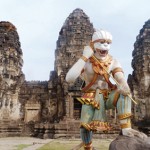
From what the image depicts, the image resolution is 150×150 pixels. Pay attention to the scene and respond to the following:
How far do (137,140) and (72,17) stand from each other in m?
28.6

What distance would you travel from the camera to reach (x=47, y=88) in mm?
27891

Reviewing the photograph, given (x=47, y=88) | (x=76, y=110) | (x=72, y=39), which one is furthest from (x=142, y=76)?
(x=47, y=88)

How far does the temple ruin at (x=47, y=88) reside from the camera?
24250mm

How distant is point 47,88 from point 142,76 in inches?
369

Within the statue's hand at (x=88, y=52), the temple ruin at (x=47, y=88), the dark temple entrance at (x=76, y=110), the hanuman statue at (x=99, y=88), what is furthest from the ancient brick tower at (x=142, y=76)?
the statue's hand at (x=88, y=52)

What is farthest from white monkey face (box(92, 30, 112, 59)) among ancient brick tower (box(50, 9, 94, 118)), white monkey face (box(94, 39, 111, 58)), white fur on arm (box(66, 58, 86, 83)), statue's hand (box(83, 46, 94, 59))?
ancient brick tower (box(50, 9, 94, 118))

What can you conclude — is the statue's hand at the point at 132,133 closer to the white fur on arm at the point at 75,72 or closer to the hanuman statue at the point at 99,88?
the hanuman statue at the point at 99,88

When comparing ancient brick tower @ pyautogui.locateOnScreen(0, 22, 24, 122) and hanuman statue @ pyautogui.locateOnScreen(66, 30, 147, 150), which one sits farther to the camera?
ancient brick tower @ pyautogui.locateOnScreen(0, 22, 24, 122)

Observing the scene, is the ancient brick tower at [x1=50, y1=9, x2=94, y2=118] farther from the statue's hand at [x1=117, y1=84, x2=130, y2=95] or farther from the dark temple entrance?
the statue's hand at [x1=117, y1=84, x2=130, y2=95]

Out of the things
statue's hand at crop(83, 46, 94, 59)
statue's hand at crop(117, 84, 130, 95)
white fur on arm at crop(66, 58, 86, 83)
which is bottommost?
statue's hand at crop(117, 84, 130, 95)

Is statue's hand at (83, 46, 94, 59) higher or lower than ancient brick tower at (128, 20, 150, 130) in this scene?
lower

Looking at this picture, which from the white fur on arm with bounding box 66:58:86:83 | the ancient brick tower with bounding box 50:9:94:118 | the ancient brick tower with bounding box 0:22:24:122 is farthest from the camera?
the ancient brick tower with bounding box 50:9:94:118

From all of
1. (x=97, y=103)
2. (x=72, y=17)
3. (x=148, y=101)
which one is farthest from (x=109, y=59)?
(x=72, y=17)

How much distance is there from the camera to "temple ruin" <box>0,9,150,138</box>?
24.2 m
